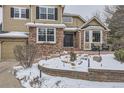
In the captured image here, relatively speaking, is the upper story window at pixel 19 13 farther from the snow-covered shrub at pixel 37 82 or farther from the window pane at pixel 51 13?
the snow-covered shrub at pixel 37 82

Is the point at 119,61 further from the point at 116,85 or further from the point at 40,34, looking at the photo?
the point at 40,34

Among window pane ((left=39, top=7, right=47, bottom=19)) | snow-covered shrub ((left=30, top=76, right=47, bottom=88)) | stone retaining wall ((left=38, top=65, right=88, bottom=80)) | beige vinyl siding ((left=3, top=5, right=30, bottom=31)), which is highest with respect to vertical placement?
window pane ((left=39, top=7, right=47, bottom=19))

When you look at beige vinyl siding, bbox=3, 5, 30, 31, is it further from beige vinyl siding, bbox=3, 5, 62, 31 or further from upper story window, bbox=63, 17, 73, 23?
upper story window, bbox=63, 17, 73, 23

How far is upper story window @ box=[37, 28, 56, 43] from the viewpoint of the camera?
23094 millimetres

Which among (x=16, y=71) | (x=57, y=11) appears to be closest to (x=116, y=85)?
(x=16, y=71)

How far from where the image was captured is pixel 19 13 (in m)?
24.8

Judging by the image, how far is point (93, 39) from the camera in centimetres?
2620

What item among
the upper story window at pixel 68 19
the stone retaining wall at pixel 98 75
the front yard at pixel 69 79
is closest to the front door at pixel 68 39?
the upper story window at pixel 68 19

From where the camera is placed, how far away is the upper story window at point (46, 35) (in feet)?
75.8

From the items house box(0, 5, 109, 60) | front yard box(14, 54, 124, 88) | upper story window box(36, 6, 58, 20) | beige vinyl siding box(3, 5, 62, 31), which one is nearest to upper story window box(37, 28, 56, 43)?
Result: house box(0, 5, 109, 60)

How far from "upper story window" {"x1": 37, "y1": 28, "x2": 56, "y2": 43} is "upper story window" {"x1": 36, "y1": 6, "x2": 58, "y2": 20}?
4.73 feet

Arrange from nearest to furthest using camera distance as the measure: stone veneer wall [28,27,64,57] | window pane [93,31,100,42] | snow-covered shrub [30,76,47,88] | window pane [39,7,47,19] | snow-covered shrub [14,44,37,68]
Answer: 1. snow-covered shrub [30,76,47,88]
2. snow-covered shrub [14,44,37,68]
3. stone veneer wall [28,27,64,57]
4. window pane [39,7,47,19]
5. window pane [93,31,100,42]

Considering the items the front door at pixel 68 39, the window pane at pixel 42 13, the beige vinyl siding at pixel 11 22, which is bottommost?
the front door at pixel 68 39
